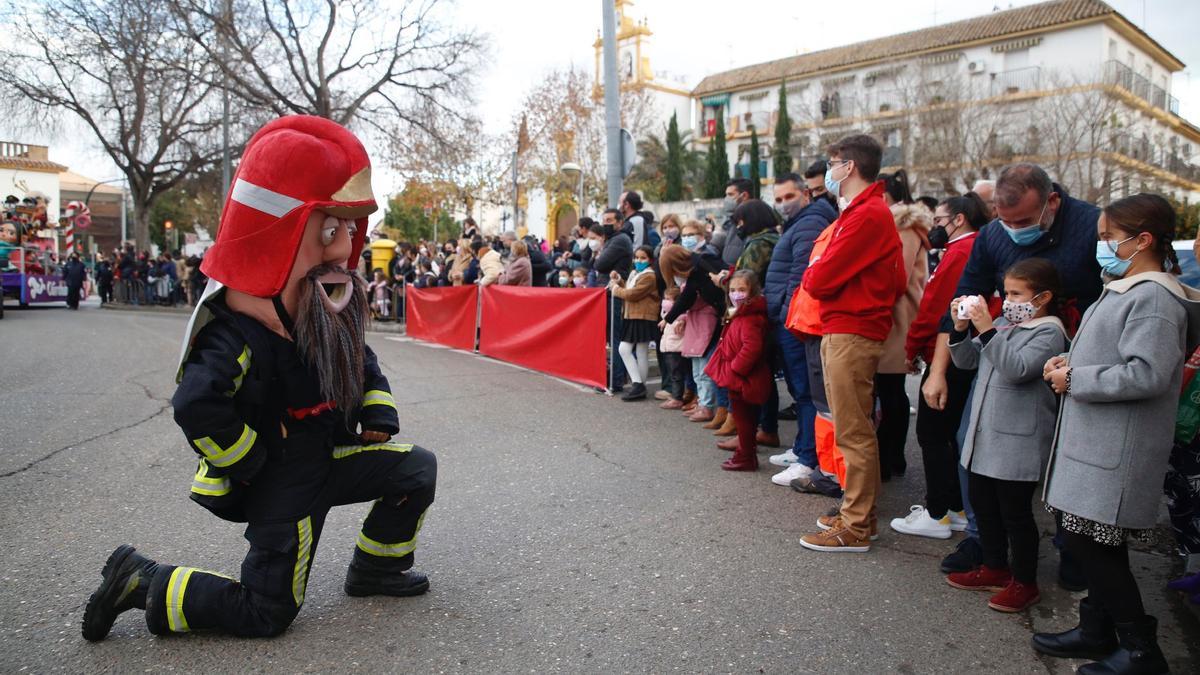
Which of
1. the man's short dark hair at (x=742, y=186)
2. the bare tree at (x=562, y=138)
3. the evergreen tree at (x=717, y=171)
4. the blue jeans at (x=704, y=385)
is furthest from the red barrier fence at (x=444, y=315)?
the evergreen tree at (x=717, y=171)

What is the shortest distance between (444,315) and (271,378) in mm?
10799

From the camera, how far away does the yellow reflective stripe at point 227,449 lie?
272 cm

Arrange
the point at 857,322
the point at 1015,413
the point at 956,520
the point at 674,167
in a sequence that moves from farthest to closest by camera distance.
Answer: the point at 674,167 < the point at 956,520 < the point at 857,322 < the point at 1015,413

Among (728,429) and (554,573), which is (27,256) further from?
(554,573)

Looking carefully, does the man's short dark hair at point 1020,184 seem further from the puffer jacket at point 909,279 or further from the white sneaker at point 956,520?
the white sneaker at point 956,520

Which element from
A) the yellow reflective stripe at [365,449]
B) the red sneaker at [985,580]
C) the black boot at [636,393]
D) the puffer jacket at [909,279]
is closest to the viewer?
the yellow reflective stripe at [365,449]

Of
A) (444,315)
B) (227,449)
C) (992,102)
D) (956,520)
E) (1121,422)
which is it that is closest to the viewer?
(227,449)

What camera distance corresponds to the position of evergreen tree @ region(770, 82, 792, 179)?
42.5m

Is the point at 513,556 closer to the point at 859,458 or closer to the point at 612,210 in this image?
the point at 859,458

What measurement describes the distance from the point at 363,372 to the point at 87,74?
3028 centimetres

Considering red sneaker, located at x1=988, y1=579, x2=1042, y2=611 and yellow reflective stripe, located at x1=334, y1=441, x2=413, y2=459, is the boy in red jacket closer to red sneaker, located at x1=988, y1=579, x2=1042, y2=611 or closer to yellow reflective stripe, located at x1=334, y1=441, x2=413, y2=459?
red sneaker, located at x1=988, y1=579, x2=1042, y2=611

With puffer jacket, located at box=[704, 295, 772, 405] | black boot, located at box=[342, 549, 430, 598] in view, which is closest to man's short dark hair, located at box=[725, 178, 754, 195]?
puffer jacket, located at box=[704, 295, 772, 405]

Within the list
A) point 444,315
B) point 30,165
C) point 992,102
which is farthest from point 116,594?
point 30,165

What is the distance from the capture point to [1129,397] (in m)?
2.77
